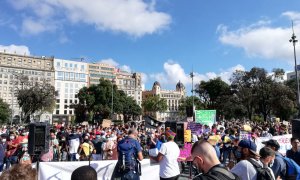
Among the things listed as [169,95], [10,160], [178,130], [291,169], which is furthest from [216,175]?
[169,95]

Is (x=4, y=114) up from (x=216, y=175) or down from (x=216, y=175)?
down

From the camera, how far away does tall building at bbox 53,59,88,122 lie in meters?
117

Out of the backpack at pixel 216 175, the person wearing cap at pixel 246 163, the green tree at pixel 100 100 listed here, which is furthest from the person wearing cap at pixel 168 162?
the green tree at pixel 100 100

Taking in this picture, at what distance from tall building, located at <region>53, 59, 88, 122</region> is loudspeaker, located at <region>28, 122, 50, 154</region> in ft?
363

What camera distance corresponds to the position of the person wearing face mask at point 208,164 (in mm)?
2561

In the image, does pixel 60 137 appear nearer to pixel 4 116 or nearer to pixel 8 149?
pixel 8 149

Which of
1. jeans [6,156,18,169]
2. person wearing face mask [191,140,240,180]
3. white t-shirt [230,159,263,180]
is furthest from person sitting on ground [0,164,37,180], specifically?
jeans [6,156,18,169]

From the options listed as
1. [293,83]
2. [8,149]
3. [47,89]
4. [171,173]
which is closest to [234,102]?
[293,83]

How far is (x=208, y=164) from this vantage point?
110 inches

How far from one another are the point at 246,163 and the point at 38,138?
22.6 ft

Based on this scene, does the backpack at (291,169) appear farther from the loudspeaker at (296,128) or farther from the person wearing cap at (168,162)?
the loudspeaker at (296,128)

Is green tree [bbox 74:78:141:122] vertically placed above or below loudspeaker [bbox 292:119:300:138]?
above

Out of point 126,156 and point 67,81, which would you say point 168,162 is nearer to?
point 126,156

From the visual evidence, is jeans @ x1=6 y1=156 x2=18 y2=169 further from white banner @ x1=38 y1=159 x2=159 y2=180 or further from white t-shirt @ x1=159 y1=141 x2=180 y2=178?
white t-shirt @ x1=159 y1=141 x2=180 y2=178
